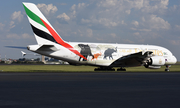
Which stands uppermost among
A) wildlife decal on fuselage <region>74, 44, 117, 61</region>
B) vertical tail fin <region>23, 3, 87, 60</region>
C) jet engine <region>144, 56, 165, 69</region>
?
vertical tail fin <region>23, 3, 87, 60</region>

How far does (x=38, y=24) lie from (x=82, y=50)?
706cm

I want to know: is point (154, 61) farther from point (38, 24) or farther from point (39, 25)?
point (38, 24)

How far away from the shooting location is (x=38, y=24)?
109ft

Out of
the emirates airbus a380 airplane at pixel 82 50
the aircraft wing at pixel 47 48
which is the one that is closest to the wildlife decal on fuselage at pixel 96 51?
the emirates airbus a380 airplane at pixel 82 50

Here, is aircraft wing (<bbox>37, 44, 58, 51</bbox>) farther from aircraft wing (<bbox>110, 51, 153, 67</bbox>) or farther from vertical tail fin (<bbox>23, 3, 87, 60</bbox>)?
aircraft wing (<bbox>110, 51, 153, 67</bbox>)

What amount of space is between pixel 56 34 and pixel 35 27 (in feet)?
9.96

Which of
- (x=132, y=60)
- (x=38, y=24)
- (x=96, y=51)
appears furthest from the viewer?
(x=132, y=60)

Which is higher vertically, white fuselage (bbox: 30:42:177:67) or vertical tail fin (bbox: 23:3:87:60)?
vertical tail fin (bbox: 23:3:87:60)

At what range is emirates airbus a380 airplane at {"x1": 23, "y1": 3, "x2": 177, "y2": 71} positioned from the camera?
3309 centimetres

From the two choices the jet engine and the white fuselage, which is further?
the jet engine

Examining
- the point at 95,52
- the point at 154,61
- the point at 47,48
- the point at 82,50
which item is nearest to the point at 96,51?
the point at 95,52

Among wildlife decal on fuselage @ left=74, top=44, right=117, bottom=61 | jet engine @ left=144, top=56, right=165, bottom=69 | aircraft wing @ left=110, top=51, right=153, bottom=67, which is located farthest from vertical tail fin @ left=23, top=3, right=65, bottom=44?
jet engine @ left=144, top=56, right=165, bottom=69

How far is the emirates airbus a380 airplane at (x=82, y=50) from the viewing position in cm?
3309

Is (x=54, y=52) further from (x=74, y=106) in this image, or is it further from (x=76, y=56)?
(x=74, y=106)
